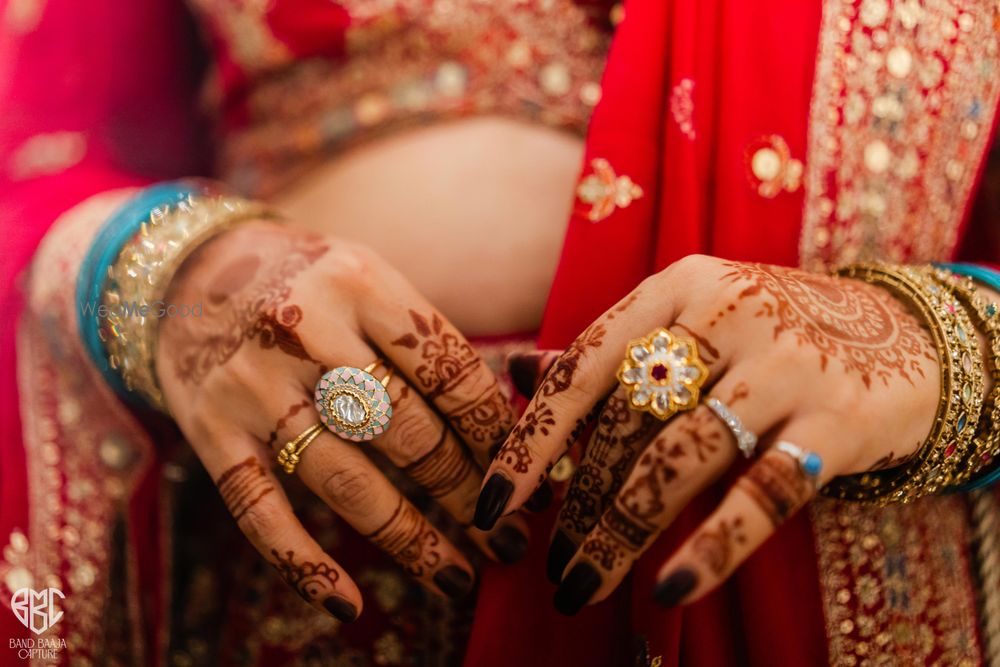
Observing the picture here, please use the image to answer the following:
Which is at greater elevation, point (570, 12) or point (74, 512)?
point (570, 12)

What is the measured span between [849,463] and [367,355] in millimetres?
283

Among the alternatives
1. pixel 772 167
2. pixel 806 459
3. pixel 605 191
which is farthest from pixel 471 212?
pixel 806 459

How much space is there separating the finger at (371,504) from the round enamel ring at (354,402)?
1 centimetres

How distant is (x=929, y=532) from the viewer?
0.56m

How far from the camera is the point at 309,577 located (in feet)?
1.49

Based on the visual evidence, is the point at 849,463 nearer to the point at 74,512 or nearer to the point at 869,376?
the point at 869,376

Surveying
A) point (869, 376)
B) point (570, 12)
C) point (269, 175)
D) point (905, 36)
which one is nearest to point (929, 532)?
point (869, 376)

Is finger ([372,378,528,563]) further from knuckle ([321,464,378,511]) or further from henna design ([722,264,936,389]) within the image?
henna design ([722,264,936,389])

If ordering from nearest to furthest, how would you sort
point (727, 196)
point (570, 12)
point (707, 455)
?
point (707, 455) → point (727, 196) → point (570, 12)

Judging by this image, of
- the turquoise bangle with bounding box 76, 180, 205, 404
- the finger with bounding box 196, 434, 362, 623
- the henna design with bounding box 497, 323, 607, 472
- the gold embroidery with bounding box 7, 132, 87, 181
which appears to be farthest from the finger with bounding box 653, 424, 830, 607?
the gold embroidery with bounding box 7, 132, 87, 181

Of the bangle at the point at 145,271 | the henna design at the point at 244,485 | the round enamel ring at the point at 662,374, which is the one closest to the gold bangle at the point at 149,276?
the bangle at the point at 145,271

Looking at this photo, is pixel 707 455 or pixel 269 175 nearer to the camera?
pixel 707 455

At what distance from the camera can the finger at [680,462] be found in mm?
380

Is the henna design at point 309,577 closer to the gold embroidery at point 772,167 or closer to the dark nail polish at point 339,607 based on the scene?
the dark nail polish at point 339,607
